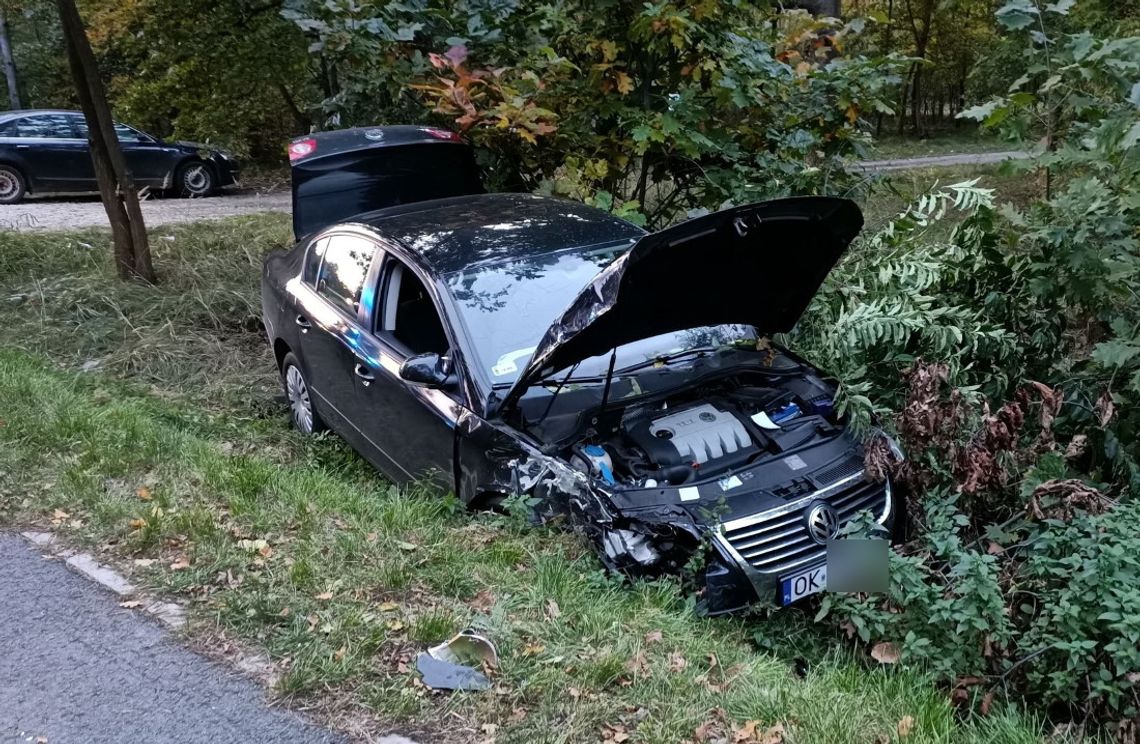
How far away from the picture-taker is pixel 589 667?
315cm

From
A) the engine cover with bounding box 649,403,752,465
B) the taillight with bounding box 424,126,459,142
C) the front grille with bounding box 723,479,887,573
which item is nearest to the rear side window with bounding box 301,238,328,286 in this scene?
the taillight with bounding box 424,126,459,142

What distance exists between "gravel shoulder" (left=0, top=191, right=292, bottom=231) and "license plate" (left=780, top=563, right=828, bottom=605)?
10967mm

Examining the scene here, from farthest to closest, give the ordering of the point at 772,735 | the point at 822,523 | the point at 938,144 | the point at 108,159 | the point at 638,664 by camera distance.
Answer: the point at 938,144 → the point at 108,159 → the point at 822,523 → the point at 638,664 → the point at 772,735

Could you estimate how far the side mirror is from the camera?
453 centimetres

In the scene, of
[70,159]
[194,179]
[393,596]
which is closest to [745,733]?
[393,596]

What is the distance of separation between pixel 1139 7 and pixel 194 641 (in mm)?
11907

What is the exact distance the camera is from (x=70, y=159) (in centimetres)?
1559

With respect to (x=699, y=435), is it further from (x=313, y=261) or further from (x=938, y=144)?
(x=938, y=144)

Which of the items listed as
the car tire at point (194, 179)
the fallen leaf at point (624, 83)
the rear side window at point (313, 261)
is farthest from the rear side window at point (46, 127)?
the fallen leaf at point (624, 83)

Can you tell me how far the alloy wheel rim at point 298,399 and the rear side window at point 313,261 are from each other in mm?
629

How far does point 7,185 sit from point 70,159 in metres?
1.06

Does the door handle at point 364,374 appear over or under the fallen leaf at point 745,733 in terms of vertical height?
over

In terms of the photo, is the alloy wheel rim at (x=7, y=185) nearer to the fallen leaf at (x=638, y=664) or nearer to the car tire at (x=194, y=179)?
the car tire at (x=194, y=179)

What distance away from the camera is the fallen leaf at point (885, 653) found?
3.56 meters
